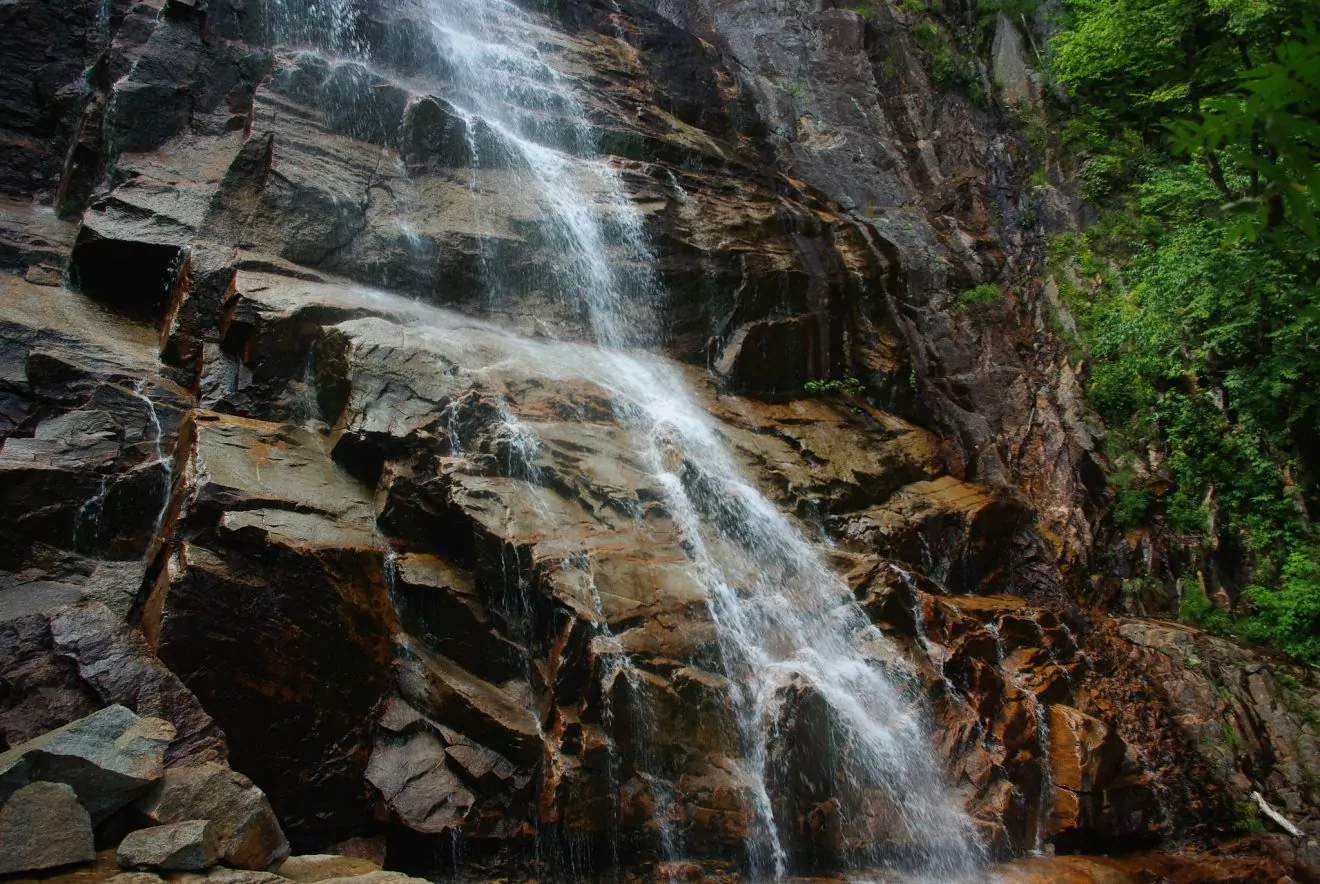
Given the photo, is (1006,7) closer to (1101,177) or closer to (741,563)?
(1101,177)

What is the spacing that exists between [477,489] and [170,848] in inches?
170

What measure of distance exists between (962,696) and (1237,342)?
8604 mm

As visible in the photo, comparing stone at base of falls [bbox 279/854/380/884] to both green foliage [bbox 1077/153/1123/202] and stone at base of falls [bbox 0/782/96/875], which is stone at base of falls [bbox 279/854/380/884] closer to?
stone at base of falls [bbox 0/782/96/875]

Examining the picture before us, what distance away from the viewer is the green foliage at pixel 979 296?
15.8 metres

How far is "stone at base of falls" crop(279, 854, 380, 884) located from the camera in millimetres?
4961

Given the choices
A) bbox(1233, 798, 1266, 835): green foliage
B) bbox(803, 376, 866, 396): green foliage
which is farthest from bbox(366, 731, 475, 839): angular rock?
bbox(1233, 798, 1266, 835): green foliage

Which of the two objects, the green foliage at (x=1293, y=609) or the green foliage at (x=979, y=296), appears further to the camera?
the green foliage at (x=979, y=296)

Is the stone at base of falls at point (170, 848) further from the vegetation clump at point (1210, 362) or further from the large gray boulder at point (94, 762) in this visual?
the vegetation clump at point (1210, 362)

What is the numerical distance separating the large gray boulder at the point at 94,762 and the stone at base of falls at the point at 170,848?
1.35ft

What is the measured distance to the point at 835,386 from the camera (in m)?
13.3

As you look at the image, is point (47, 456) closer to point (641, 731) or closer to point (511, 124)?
point (641, 731)

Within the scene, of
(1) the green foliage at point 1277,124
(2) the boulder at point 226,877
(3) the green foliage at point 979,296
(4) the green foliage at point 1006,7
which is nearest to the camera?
(1) the green foliage at point 1277,124

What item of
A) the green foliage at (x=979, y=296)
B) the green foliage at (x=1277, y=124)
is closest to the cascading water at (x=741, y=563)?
the green foliage at (x=1277, y=124)

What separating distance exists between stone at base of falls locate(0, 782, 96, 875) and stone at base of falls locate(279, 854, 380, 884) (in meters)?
1.12
